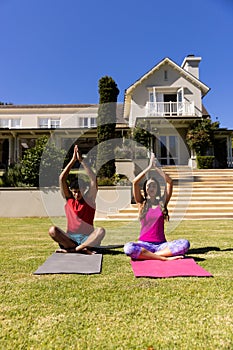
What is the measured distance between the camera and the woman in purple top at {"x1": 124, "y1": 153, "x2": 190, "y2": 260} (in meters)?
3.61

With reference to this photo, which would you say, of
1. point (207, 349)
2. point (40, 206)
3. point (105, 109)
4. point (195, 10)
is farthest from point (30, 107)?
point (207, 349)

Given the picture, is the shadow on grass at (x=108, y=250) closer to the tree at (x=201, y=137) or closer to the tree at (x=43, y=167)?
the tree at (x=43, y=167)

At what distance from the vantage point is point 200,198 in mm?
10273

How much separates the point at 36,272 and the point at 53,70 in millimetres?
9470

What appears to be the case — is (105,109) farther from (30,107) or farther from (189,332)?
(30,107)

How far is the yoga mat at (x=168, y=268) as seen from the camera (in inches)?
115

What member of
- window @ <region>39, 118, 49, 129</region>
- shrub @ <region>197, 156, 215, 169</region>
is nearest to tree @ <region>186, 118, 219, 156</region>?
shrub @ <region>197, 156, 215, 169</region>

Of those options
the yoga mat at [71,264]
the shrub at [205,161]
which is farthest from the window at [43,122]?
the yoga mat at [71,264]

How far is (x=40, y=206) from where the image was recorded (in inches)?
394

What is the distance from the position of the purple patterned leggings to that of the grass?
0.76ft

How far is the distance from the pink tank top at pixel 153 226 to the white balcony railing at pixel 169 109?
Answer: 15.3 meters

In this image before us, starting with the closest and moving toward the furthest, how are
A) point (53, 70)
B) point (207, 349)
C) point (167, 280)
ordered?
point (207, 349)
point (167, 280)
point (53, 70)

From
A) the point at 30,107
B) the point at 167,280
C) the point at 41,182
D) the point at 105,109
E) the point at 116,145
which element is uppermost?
the point at 30,107

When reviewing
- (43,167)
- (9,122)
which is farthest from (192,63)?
(9,122)
